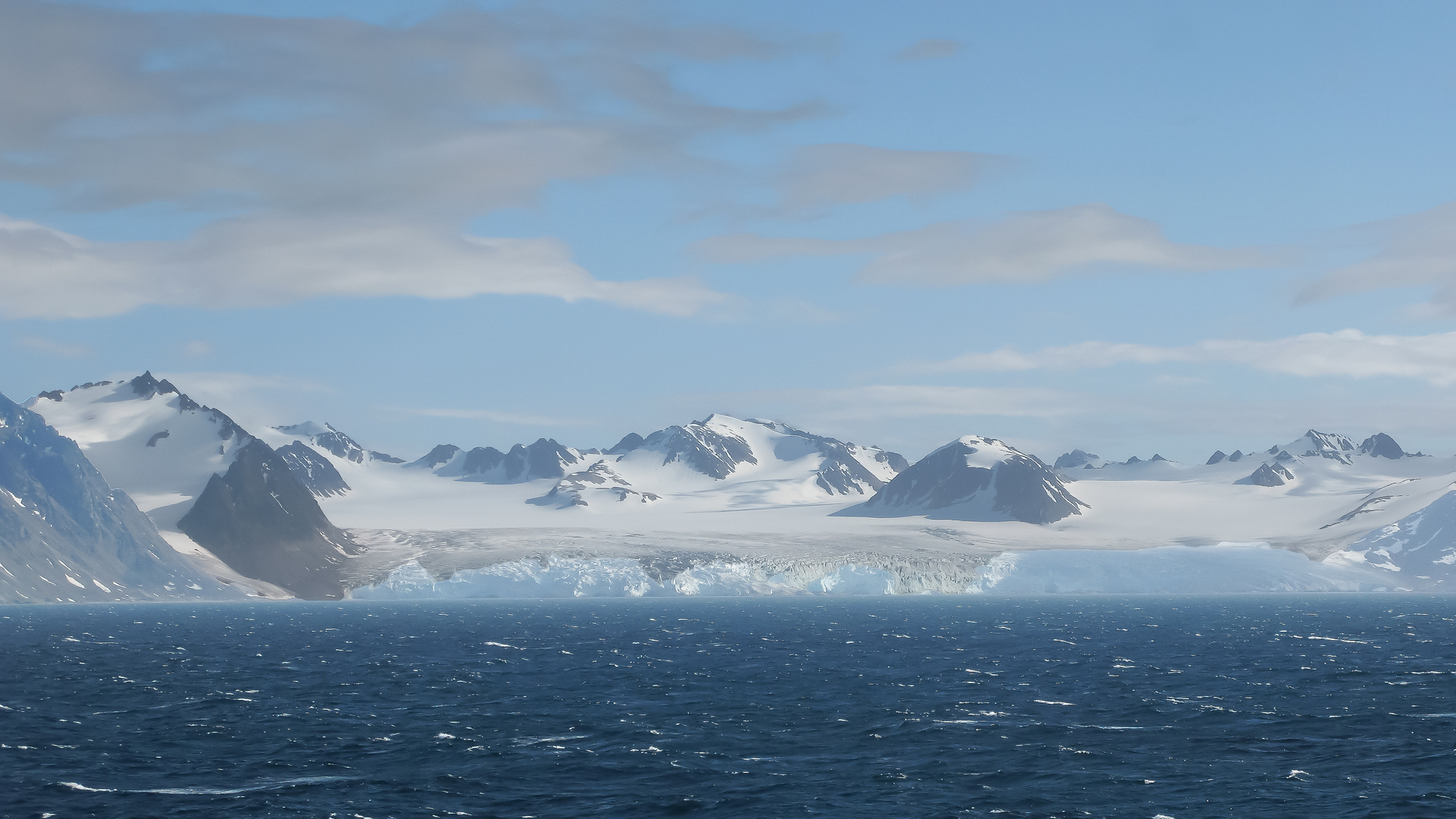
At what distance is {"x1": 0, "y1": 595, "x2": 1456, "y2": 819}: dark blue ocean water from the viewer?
4459cm

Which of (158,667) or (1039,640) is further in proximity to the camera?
(1039,640)

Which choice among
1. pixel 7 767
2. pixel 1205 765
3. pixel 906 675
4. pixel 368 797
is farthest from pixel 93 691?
pixel 1205 765

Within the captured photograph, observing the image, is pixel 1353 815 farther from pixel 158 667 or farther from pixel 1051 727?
pixel 158 667

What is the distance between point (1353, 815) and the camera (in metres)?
41.6

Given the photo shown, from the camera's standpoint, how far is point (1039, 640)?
123125 millimetres

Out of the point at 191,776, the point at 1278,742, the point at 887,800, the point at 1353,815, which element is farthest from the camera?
the point at 1278,742

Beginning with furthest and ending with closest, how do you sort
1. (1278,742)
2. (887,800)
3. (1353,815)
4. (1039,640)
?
(1039,640) < (1278,742) < (887,800) < (1353,815)

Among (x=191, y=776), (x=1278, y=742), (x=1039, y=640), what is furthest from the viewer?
(x=1039, y=640)

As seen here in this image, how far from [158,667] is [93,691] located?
19076 millimetres

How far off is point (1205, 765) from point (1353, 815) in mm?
9235

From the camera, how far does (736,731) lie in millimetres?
60656

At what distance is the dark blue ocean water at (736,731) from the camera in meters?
44.6

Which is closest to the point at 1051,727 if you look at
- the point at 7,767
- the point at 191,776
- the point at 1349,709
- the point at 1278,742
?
the point at 1278,742

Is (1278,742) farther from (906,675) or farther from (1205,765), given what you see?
(906,675)
